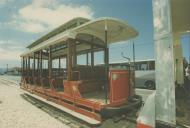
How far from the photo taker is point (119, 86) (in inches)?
224

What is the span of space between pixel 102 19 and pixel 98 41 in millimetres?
2590

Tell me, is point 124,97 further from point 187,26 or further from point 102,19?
point 187,26

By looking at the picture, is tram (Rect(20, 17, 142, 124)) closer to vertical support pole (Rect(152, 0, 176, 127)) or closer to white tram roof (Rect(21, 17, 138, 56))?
white tram roof (Rect(21, 17, 138, 56))

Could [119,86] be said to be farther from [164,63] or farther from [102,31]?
[102,31]

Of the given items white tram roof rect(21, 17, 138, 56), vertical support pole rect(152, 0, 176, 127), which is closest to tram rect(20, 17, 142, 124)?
white tram roof rect(21, 17, 138, 56)

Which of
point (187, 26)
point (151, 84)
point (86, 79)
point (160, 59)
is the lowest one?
point (151, 84)

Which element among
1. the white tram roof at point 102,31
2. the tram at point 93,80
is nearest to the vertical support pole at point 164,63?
the tram at point 93,80

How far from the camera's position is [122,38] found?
7.65 metres

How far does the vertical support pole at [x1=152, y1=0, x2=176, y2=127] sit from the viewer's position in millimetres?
3787

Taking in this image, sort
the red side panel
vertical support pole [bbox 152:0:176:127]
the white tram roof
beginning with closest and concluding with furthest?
1. vertical support pole [bbox 152:0:176:127]
2. the red side panel
3. the white tram roof

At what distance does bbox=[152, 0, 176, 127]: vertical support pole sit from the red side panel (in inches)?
63.6

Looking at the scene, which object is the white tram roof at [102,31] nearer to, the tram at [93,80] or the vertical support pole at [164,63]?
the tram at [93,80]

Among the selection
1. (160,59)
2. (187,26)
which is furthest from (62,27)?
(160,59)

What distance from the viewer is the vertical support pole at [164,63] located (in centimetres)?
379
